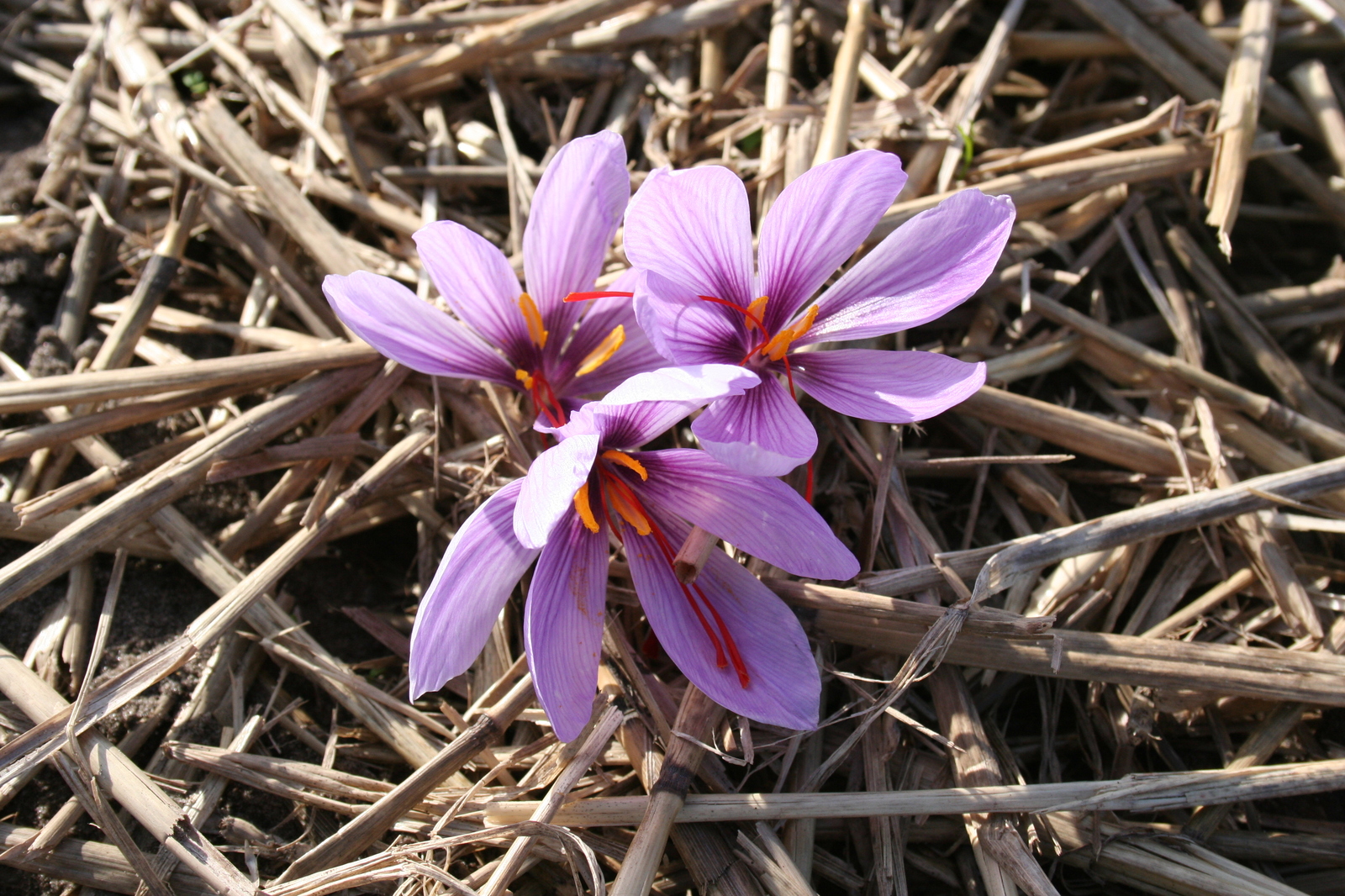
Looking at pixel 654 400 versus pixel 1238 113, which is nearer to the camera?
pixel 654 400

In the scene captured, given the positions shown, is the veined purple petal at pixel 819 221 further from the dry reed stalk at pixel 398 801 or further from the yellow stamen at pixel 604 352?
the dry reed stalk at pixel 398 801

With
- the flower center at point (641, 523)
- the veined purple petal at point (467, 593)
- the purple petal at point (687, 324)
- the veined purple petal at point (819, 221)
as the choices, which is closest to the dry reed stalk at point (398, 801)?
the veined purple petal at point (467, 593)

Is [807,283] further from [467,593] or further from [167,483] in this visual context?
[167,483]

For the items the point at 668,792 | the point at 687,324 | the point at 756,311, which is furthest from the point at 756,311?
the point at 668,792

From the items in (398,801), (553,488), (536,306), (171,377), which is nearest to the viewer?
(553,488)

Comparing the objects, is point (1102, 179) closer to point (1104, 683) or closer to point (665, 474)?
point (1104, 683)
